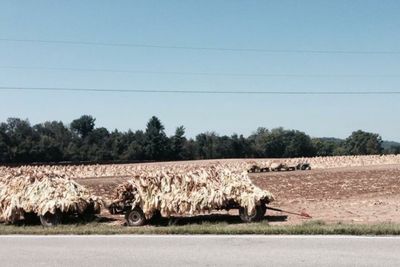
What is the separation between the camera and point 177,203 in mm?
13883

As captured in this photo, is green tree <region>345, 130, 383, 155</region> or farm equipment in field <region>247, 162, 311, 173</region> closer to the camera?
farm equipment in field <region>247, 162, 311, 173</region>

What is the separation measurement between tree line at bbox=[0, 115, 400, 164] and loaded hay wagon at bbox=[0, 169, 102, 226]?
9261cm

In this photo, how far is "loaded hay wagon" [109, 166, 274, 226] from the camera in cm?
1378

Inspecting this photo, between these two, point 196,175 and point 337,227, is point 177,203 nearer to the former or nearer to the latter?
point 196,175

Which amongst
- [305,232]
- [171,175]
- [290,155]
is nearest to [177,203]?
[171,175]

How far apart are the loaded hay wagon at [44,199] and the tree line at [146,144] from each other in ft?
304

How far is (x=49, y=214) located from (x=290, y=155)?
128 metres

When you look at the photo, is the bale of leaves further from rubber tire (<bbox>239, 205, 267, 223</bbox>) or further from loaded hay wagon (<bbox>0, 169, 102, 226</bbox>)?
loaded hay wagon (<bbox>0, 169, 102, 226</bbox>)

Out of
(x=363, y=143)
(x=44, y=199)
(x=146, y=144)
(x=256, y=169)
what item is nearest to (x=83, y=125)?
(x=146, y=144)

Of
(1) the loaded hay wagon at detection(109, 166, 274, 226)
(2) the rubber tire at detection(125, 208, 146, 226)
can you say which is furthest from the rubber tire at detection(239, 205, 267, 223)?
(2) the rubber tire at detection(125, 208, 146, 226)

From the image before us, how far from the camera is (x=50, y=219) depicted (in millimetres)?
14156
